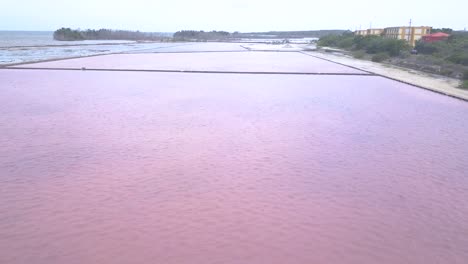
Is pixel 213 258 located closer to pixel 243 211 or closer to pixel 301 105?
pixel 243 211

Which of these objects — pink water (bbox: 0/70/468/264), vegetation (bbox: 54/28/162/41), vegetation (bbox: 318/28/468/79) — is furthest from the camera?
vegetation (bbox: 54/28/162/41)

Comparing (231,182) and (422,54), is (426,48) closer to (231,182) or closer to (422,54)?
(422,54)

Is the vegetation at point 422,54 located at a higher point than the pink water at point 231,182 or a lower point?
higher

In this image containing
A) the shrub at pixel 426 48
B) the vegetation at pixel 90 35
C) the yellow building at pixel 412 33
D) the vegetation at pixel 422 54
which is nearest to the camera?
the vegetation at pixel 422 54

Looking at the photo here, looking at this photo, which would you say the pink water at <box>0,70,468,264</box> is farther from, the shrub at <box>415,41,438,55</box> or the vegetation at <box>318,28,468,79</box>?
the shrub at <box>415,41,438,55</box>

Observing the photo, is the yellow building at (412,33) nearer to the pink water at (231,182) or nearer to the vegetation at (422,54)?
the vegetation at (422,54)

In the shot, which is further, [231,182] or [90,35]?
[90,35]

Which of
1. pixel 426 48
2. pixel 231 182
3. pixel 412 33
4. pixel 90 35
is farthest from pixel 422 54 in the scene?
pixel 90 35

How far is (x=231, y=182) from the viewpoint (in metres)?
4.08

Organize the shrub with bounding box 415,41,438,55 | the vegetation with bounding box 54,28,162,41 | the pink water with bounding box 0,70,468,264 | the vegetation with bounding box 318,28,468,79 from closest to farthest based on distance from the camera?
the pink water with bounding box 0,70,468,264, the vegetation with bounding box 318,28,468,79, the shrub with bounding box 415,41,438,55, the vegetation with bounding box 54,28,162,41

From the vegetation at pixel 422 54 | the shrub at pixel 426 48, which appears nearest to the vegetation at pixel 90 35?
the vegetation at pixel 422 54

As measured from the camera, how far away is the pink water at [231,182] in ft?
9.57

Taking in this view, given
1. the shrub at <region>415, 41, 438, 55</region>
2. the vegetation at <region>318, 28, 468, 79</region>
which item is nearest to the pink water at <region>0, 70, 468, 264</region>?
the vegetation at <region>318, 28, 468, 79</region>

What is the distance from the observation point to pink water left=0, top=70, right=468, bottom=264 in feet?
9.57
